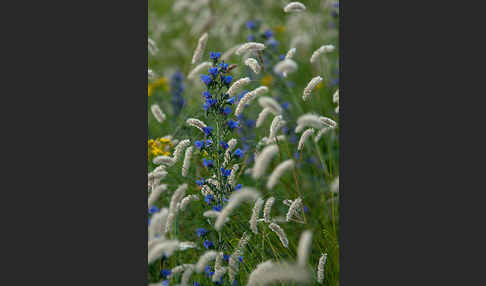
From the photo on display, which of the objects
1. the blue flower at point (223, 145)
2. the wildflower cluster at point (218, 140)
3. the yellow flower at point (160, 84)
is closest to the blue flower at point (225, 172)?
the wildflower cluster at point (218, 140)

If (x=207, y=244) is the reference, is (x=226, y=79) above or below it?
above

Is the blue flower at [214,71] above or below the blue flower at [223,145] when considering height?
above

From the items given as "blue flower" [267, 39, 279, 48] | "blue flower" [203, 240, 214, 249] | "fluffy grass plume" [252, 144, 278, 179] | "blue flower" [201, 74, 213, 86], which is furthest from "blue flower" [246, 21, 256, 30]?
"fluffy grass plume" [252, 144, 278, 179]

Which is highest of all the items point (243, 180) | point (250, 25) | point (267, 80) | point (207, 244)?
point (250, 25)

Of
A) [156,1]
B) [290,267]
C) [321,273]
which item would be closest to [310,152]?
[321,273]

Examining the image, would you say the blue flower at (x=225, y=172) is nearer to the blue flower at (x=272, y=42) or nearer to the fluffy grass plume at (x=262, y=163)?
the fluffy grass plume at (x=262, y=163)

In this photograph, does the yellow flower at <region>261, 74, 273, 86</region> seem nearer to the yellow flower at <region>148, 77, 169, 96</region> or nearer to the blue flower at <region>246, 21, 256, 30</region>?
the blue flower at <region>246, 21, 256, 30</region>

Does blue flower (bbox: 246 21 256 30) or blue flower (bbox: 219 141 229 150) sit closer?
blue flower (bbox: 219 141 229 150)

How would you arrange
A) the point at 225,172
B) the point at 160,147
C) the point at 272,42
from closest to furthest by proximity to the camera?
the point at 225,172 < the point at 160,147 < the point at 272,42

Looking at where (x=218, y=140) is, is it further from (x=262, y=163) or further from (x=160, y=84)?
(x=160, y=84)

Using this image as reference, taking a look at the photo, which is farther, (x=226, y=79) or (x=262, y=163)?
(x=226, y=79)

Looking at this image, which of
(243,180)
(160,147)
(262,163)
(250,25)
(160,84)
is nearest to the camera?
(262,163)

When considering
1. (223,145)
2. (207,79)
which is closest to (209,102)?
(207,79)

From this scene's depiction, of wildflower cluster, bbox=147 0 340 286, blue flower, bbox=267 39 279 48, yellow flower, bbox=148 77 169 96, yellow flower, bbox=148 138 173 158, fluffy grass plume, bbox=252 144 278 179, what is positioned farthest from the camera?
yellow flower, bbox=148 77 169 96
